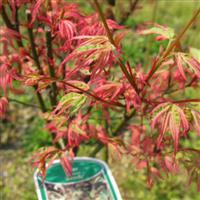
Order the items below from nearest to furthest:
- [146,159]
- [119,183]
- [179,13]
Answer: [146,159] → [119,183] → [179,13]

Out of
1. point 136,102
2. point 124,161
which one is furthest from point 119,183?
point 136,102

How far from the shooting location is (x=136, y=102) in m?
1.62

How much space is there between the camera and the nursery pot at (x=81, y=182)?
Result: 1985 mm

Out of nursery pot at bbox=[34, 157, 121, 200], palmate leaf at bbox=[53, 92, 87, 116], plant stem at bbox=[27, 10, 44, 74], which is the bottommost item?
nursery pot at bbox=[34, 157, 121, 200]

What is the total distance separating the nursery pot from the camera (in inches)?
78.2

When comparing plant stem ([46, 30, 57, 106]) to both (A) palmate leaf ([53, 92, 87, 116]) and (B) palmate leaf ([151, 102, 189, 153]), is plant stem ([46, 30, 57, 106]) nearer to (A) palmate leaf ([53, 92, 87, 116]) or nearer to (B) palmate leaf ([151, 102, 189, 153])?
(A) palmate leaf ([53, 92, 87, 116])

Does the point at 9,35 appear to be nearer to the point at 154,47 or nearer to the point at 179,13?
the point at 154,47

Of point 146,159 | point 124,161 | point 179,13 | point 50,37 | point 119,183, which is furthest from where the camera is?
point 179,13

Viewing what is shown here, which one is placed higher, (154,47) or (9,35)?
(9,35)

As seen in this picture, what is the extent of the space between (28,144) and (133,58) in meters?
1.36

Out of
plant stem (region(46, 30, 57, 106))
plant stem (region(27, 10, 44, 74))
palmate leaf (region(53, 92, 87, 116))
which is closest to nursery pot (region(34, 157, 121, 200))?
plant stem (region(46, 30, 57, 106))

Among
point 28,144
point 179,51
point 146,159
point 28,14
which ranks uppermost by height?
point 28,14

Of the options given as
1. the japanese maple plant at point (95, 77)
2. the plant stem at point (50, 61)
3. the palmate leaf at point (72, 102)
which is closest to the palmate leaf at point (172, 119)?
the japanese maple plant at point (95, 77)

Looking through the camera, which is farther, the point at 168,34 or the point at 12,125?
the point at 12,125
